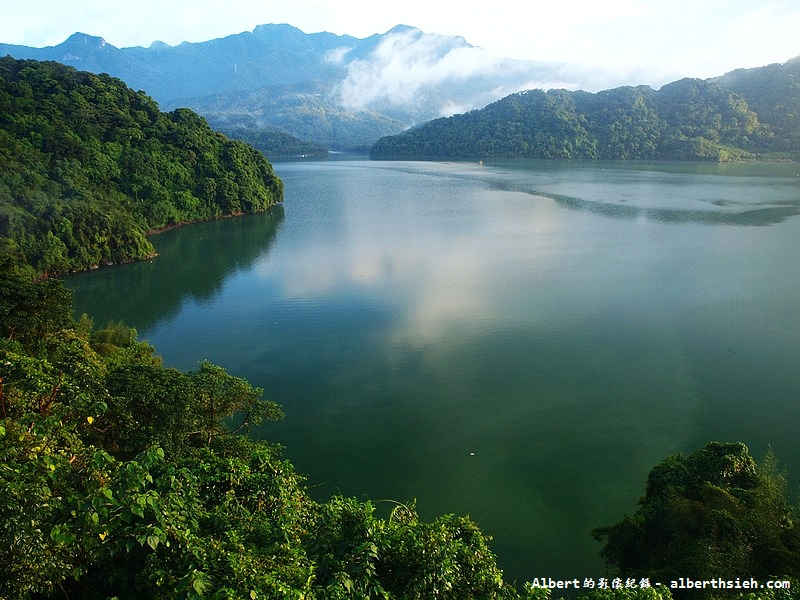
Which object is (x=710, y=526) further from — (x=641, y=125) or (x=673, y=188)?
(x=641, y=125)

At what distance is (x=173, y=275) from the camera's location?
90.4 feet

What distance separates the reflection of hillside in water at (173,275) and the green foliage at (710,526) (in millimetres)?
18584

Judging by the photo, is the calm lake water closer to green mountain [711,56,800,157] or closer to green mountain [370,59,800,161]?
green mountain [370,59,800,161]

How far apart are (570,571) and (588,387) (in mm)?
6594

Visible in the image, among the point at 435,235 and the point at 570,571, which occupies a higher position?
the point at 435,235

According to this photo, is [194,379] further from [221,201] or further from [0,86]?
[0,86]

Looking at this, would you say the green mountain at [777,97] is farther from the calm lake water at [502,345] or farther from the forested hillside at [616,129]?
the calm lake water at [502,345]

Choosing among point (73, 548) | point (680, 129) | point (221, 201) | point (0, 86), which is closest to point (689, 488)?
point (73, 548)

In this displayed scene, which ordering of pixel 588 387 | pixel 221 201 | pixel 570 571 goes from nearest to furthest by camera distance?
1. pixel 570 571
2. pixel 588 387
3. pixel 221 201

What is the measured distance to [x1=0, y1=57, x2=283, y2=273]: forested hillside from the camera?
2628 cm

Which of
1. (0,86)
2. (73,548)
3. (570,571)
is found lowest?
(570,571)

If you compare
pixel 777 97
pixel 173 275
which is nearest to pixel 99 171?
pixel 173 275

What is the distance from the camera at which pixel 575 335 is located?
1831cm

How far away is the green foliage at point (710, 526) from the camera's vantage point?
251 inches
